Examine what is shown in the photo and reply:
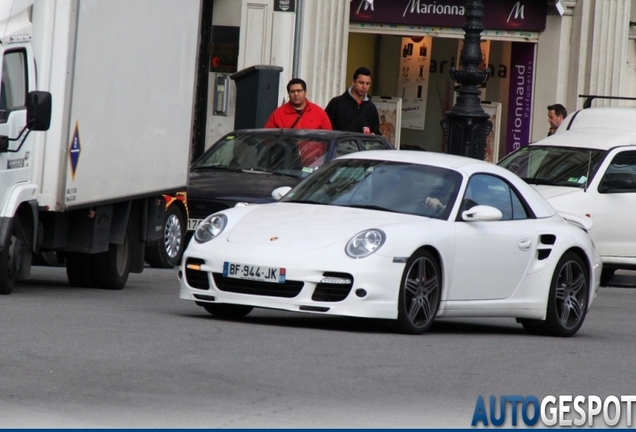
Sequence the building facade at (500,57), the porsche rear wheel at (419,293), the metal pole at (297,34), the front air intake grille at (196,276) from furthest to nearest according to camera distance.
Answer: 1. the building facade at (500,57)
2. the metal pole at (297,34)
3. the front air intake grille at (196,276)
4. the porsche rear wheel at (419,293)

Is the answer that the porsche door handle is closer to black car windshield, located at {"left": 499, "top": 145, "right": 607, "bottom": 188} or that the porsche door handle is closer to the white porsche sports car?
the white porsche sports car

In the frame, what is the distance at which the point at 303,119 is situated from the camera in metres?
19.1

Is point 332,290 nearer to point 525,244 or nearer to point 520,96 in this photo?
point 525,244

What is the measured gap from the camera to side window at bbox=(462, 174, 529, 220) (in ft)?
38.3

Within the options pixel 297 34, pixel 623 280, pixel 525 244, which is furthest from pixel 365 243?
pixel 297 34

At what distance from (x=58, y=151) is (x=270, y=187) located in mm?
4890

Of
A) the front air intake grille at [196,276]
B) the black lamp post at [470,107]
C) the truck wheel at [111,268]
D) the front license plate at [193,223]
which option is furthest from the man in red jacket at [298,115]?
the front air intake grille at [196,276]

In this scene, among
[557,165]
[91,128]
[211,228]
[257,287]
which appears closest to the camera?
[257,287]

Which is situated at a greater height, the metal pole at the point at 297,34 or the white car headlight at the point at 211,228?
the metal pole at the point at 297,34

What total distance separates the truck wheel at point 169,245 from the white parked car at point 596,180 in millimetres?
4144

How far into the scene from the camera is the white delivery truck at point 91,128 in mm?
12078

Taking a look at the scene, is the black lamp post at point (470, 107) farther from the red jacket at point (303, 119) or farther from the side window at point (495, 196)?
the side window at point (495, 196)

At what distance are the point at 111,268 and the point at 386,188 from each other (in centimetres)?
357

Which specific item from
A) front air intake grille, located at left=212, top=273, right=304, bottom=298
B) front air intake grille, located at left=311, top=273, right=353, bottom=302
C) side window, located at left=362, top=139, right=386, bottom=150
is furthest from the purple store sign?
front air intake grille, located at left=311, top=273, right=353, bottom=302
